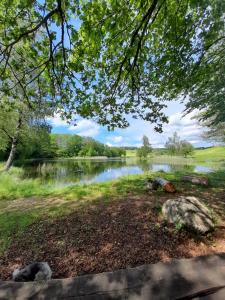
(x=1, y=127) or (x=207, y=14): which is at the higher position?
(x=207, y=14)

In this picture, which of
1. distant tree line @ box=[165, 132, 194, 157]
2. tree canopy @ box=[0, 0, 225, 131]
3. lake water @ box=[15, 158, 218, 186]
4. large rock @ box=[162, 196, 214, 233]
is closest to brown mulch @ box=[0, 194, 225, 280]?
large rock @ box=[162, 196, 214, 233]

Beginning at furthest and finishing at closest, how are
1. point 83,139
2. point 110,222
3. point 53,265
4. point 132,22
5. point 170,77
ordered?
point 83,139 → point 170,77 → point 132,22 → point 110,222 → point 53,265

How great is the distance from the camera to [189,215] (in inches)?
131

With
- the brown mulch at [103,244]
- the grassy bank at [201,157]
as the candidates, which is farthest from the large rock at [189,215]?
the grassy bank at [201,157]

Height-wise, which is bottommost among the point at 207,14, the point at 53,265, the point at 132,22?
the point at 53,265

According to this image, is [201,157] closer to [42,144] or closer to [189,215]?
[42,144]

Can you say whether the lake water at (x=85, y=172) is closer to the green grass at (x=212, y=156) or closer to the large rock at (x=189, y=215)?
the large rock at (x=189, y=215)

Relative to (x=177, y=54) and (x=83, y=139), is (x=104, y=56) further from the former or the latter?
(x=83, y=139)

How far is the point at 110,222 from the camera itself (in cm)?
381

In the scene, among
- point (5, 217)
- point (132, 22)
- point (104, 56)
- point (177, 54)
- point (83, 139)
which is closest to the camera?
point (132, 22)

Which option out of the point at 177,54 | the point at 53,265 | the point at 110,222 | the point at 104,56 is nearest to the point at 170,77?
the point at 177,54

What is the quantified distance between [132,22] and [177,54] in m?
1.86

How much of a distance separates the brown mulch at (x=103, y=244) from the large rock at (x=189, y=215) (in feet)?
0.47

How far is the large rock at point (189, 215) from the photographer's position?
3.22m
